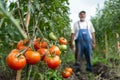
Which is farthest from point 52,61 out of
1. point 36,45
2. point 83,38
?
point 83,38

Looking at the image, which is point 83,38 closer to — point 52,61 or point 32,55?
point 52,61

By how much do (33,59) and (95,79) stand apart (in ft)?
11.8

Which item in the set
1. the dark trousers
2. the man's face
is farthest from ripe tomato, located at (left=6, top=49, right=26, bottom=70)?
the dark trousers

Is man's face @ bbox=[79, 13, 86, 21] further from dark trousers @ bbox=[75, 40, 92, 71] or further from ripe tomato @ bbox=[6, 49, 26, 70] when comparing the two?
ripe tomato @ bbox=[6, 49, 26, 70]

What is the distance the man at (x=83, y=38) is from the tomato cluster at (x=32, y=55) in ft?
14.7

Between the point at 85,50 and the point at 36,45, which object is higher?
the point at 36,45

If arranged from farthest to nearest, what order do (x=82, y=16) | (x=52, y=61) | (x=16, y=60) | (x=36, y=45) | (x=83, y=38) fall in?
(x=83, y=38) < (x=82, y=16) < (x=36, y=45) < (x=52, y=61) < (x=16, y=60)

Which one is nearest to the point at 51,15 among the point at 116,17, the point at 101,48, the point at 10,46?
the point at 10,46

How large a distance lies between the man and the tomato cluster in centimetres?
449

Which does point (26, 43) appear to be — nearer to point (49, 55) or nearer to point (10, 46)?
point (49, 55)

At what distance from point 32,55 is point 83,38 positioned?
196 inches

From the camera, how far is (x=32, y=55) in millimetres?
1815

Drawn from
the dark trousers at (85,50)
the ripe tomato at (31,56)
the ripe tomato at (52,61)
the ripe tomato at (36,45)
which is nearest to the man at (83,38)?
the dark trousers at (85,50)

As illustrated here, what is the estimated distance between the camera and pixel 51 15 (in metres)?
2.81
